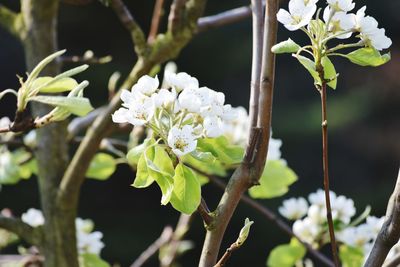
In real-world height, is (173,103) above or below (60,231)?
above

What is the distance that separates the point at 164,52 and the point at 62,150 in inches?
8.7

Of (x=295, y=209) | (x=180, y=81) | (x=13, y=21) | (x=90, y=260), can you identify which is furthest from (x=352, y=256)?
(x=13, y=21)

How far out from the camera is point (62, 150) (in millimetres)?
1170

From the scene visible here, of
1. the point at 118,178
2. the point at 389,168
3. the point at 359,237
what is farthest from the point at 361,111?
the point at 359,237

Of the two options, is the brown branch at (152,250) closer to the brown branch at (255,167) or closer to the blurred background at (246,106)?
the brown branch at (255,167)

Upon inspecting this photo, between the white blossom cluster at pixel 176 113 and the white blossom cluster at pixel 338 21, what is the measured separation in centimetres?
10

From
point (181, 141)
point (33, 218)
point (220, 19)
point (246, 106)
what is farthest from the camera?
point (246, 106)

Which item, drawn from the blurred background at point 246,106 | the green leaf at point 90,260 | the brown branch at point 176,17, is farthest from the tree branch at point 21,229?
the blurred background at point 246,106

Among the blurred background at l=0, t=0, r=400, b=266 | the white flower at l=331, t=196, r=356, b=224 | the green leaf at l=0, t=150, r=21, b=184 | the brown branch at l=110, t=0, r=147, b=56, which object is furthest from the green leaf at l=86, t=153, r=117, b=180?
the blurred background at l=0, t=0, r=400, b=266

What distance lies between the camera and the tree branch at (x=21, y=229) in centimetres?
107

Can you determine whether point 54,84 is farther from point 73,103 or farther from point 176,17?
point 176,17

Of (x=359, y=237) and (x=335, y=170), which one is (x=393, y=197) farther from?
(x=335, y=170)

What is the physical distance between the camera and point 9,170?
1227mm

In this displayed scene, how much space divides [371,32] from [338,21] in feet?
0.12
